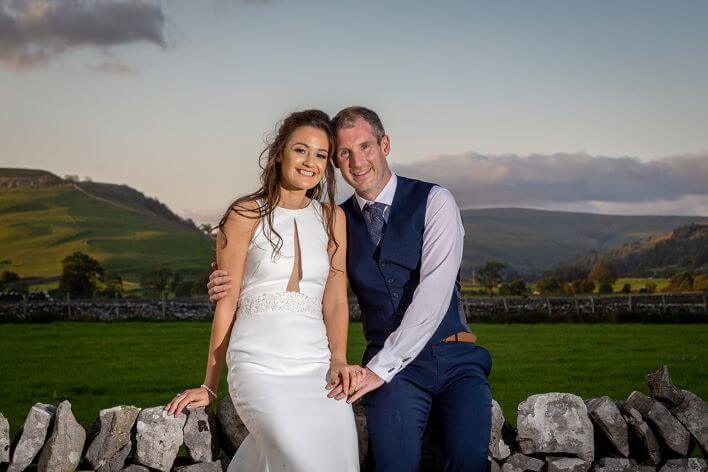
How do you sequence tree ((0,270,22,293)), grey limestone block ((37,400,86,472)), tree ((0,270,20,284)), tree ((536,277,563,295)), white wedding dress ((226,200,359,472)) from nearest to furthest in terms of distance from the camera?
1. white wedding dress ((226,200,359,472))
2. grey limestone block ((37,400,86,472))
3. tree ((536,277,563,295))
4. tree ((0,270,22,293))
5. tree ((0,270,20,284))

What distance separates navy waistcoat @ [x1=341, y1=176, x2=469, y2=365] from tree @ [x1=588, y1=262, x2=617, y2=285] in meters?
30.6

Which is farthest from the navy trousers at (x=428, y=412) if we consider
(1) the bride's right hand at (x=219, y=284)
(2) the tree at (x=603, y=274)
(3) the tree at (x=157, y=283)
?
(3) the tree at (x=157, y=283)

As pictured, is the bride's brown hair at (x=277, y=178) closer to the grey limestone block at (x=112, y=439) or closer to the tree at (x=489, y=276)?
the grey limestone block at (x=112, y=439)

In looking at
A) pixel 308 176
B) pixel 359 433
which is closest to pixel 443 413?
pixel 359 433

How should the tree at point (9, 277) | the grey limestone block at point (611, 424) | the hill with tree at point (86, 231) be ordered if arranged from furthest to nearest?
the hill with tree at point (86, 231) → the tree at point (9, 277) → the grey limestone block at point (611, 424)

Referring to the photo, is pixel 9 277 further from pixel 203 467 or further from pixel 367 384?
pixel 367 384

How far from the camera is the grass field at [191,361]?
40.5 ft

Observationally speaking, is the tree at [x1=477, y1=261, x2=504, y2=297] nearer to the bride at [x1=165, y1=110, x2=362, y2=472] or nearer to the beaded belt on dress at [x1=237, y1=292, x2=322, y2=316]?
the bride at [x1=165, y1=110, x2=362, y2=472]

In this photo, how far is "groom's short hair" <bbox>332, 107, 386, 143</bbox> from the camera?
4.18 metres

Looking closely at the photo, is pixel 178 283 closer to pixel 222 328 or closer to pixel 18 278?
pixel 18 278

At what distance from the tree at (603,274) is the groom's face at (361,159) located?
3058cm

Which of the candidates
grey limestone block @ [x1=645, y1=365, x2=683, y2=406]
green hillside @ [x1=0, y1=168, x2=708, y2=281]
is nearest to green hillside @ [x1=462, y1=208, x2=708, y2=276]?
green hillside @ [x1=0, y1=168, x2=708, y2=281]

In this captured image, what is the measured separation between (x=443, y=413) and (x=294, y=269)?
989 mm

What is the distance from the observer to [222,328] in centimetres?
395
